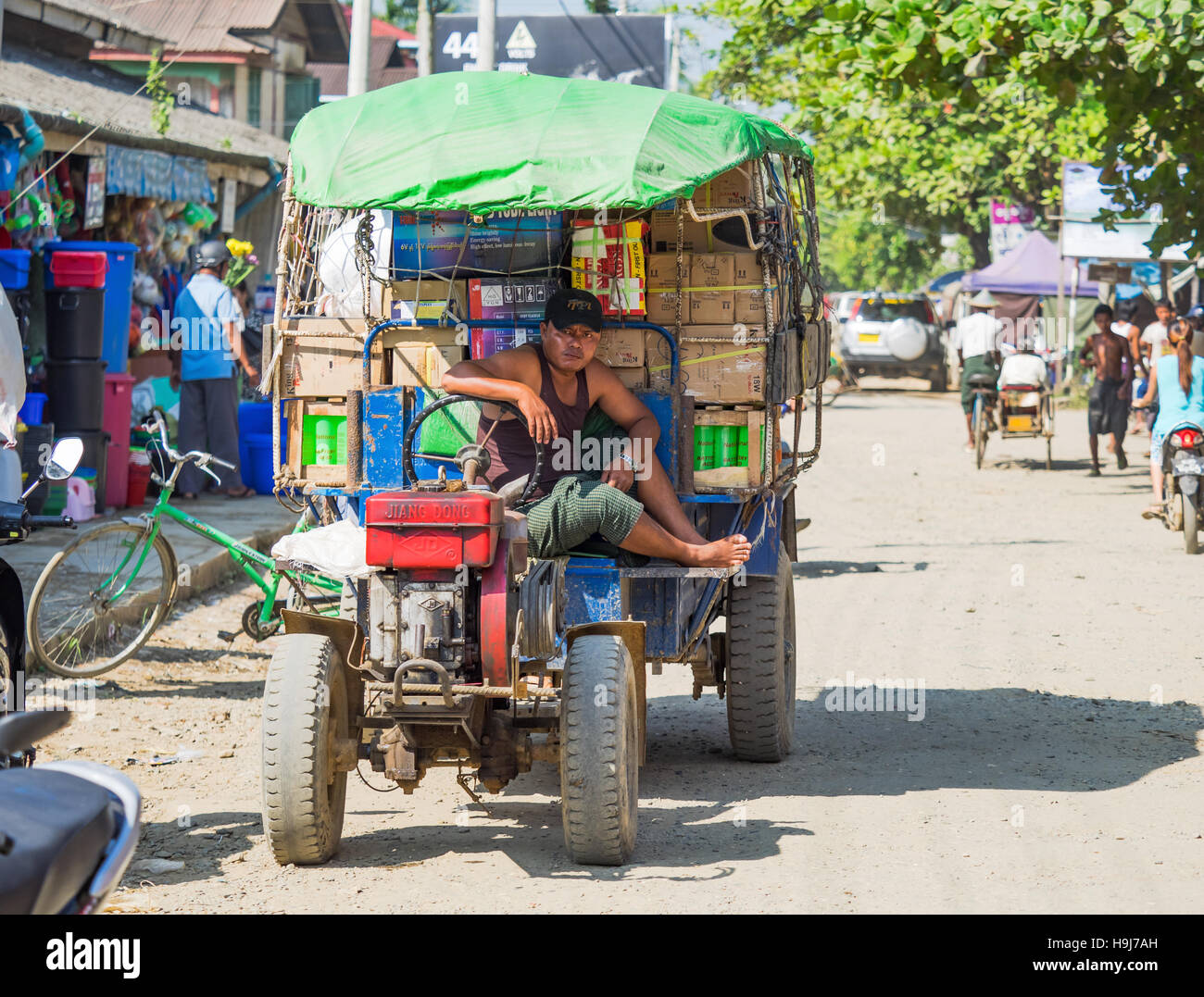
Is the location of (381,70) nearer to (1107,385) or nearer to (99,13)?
(99,13)

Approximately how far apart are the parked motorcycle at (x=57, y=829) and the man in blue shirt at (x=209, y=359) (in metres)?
10.6

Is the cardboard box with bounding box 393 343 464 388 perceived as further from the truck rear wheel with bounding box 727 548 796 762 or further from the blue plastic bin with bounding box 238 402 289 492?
the blue plastic bin with bounding box 238 402 289 492

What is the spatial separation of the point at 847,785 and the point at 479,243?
2.68 m

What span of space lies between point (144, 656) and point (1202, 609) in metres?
6.56

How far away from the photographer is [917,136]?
34.2 m

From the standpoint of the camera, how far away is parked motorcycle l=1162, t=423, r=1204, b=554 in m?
13.4

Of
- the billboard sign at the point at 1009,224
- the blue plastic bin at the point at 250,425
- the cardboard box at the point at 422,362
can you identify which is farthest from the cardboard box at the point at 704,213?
the billboard sign at the point at 1009,224

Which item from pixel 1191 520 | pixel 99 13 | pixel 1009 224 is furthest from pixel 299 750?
pixel 1009 224

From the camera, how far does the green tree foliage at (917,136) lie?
2584 centimetres

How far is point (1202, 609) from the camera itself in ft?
35.3

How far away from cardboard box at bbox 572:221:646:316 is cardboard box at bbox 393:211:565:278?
0.16m

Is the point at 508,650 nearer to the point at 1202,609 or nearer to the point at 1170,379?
the point at 1202,609

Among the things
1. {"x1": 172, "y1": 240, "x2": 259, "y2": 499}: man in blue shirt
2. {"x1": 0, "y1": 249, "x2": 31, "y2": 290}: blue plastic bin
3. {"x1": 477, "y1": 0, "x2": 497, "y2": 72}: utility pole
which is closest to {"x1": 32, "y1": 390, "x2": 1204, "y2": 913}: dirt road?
{"x1": 0, "y1": 249, "x2": 31, "y2": 290}: blue plastic bin
